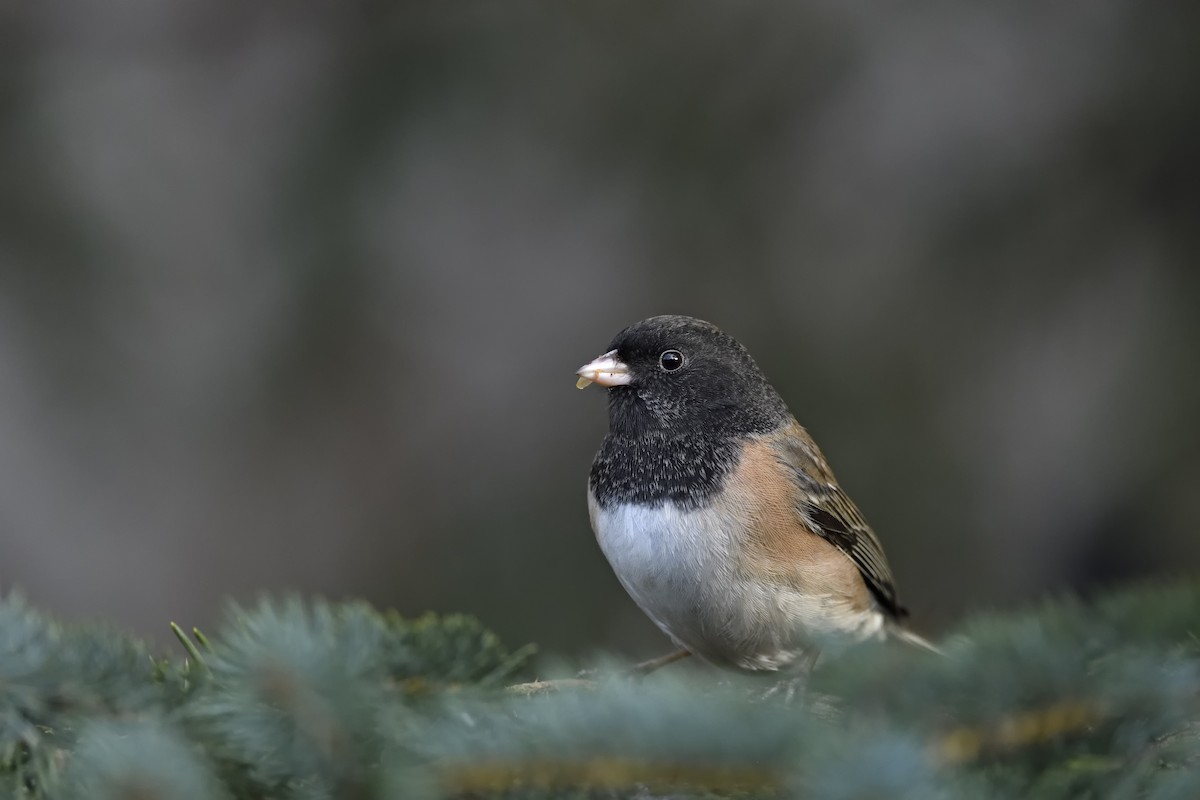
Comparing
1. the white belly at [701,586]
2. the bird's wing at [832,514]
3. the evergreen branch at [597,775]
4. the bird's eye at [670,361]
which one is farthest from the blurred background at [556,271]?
the evergreen branch at [597,775]

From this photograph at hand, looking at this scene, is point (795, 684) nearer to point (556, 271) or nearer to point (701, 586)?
point (701, 586)

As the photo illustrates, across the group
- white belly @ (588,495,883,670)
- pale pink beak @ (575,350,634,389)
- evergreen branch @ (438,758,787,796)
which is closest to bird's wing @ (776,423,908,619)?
white belly @ (588,495,883,670)

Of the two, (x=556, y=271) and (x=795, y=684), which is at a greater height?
(x=556, y=271)

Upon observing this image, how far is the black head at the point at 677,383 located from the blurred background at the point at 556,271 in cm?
41

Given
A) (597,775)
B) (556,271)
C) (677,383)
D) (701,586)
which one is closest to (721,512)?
(701,586)

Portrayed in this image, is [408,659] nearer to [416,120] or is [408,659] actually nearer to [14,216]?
[416,120]

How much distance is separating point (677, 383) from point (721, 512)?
0.33m

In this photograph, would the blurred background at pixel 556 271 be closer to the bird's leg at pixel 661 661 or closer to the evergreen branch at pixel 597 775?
the bird's leg at pixel 661 661

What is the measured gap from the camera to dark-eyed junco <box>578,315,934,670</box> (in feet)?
6.31

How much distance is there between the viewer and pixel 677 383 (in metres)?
2.21

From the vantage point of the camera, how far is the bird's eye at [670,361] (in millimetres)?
2217

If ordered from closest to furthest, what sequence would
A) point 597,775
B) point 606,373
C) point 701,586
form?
point 597,775 < point 701,586 < point 606,373

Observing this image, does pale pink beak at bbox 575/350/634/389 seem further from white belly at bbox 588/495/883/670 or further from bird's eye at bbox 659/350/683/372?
white belly at bbox 588/495/883/670

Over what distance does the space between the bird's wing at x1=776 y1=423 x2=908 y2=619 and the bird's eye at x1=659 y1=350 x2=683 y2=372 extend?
250 mm
